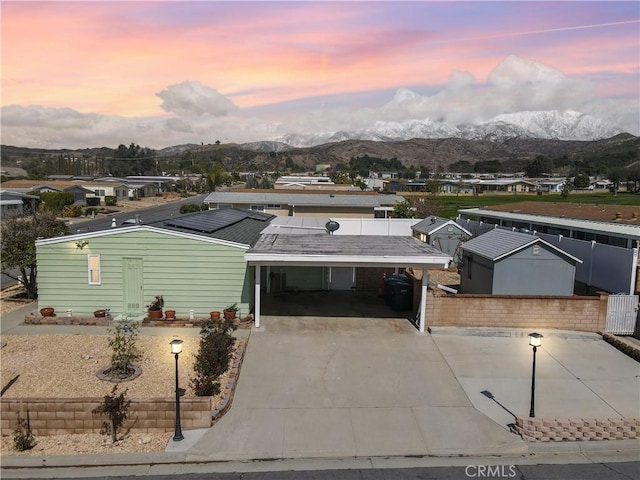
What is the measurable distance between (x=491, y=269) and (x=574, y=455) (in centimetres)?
907

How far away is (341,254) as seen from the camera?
16062 millimetres

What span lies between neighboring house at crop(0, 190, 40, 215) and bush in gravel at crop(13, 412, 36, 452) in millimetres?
43047

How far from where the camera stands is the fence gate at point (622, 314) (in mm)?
15680

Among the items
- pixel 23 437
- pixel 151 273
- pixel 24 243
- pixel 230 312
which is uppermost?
pixel 24 243

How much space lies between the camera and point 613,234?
20.4 metres

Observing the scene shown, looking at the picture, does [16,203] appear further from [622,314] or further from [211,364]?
[622,314]

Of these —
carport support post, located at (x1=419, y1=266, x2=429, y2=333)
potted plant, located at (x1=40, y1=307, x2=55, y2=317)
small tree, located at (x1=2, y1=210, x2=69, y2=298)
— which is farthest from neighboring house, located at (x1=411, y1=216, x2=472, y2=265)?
potted plant, located at (x1=40, y1=307, x2=55, y2=317)

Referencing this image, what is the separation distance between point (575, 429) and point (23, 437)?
1057 cm

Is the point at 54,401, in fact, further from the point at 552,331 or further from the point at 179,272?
the point at 552,331

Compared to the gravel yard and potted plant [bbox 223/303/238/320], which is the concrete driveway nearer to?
potted plant [bbox 223/303/238/320]

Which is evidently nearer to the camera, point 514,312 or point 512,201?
point 514,312

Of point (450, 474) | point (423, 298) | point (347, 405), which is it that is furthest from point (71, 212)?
point (450, 474)

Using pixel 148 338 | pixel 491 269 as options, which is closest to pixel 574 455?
pixel 491 269

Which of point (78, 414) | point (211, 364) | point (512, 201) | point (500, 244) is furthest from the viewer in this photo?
point (512, 201)
